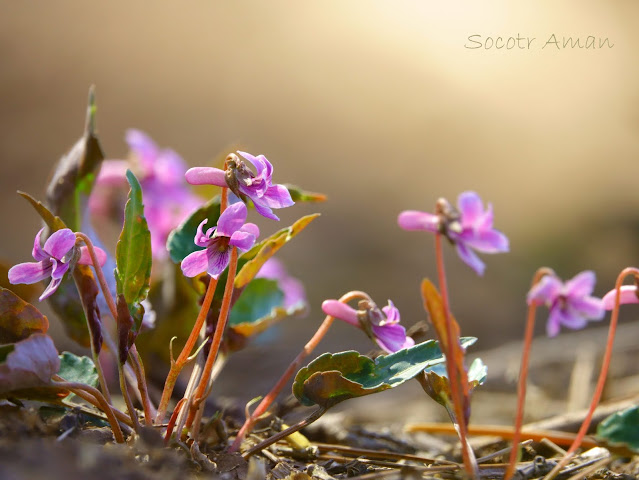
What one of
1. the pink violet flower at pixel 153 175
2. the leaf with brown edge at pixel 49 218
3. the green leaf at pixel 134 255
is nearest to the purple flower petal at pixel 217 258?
the green leaf at pixel 134 255

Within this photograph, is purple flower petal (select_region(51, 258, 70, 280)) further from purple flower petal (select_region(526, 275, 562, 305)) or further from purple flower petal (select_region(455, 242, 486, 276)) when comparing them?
purple flower petal (select_region(526, 275, 562, 305))

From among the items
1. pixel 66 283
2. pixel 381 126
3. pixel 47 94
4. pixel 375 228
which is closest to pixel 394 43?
pixel 381 126

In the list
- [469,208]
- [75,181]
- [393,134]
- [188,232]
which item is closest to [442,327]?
[469,208]

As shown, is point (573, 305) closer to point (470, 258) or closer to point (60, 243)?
point (470, 258)

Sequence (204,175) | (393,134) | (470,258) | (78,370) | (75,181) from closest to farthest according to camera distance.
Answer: (470,258) < (204,175) < (78,370) < (75,181) < (393,134)

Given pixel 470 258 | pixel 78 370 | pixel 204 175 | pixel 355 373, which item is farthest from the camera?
pixel 78 370

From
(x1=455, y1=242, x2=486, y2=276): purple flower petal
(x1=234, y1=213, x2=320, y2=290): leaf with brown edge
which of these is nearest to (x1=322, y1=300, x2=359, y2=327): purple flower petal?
(x1=234, y1=213, x2=320, y2=290): leaf with brown edge

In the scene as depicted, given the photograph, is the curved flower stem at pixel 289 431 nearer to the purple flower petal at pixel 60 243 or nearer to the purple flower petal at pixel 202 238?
the purple flower petal at pixel 202 238
